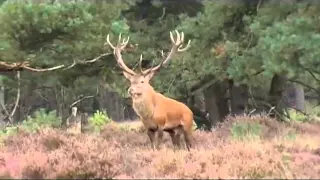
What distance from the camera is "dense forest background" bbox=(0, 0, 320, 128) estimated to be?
12.3 meters

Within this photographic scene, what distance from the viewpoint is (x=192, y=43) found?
17156 millimetres

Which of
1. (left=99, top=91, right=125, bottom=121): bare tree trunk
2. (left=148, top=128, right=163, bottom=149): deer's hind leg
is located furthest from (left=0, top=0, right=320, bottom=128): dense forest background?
(left=99, top=91, right=125, bottom=121): bare tree trunk

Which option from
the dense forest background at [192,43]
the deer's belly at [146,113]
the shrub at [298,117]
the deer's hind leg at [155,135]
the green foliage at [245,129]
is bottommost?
the shrub at [298,117]

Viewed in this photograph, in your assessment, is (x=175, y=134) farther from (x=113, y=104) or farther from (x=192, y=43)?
(x=113, y=104)

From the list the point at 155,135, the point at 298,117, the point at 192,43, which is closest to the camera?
the point at 155,135

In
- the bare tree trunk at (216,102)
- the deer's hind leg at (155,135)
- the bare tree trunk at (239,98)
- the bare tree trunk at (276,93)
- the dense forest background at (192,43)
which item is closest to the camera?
the deer's hind leg at (155,135)

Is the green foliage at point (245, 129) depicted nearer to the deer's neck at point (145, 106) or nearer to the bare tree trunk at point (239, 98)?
the deer's neck at point (145, 106)

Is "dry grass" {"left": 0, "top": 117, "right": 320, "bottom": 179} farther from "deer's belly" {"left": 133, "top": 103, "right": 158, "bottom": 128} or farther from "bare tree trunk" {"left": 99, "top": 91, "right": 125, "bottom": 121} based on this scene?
"bare tree trunk" {"left": 99, "top": 91, "right": 125, "bottom": 121}

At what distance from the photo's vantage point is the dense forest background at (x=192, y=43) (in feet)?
40.4

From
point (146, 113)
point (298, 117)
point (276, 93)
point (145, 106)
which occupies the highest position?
point (276, 93)

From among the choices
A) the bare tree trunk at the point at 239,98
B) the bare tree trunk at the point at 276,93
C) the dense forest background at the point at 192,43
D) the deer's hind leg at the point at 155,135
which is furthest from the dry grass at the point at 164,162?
the bare tree trunk at the point at 239,98

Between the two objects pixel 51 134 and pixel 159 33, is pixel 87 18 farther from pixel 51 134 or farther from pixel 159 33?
pixel 159 33

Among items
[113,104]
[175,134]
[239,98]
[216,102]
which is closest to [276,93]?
[239,98]

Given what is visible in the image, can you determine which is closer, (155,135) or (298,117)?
(155,135)
